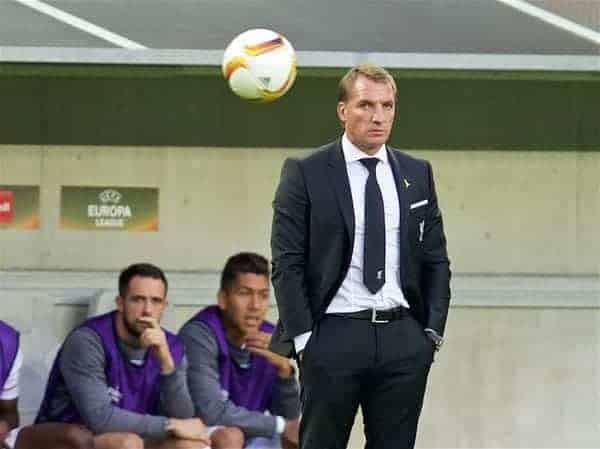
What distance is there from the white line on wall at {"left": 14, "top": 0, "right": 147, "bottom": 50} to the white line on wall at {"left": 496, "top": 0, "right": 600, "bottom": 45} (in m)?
1.76

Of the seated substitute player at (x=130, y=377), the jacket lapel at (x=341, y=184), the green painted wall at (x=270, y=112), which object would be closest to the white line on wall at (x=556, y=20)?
the green painted wall at (x=270, y=112)

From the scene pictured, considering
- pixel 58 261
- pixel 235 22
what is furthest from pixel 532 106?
pixel 58 261

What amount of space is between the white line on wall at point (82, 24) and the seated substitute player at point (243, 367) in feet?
4.37

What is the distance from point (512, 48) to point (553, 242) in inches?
54.3

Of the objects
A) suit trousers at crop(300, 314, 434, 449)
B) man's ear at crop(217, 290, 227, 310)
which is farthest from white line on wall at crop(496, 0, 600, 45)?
suit trousers at crop(300, 314, 434, 449)

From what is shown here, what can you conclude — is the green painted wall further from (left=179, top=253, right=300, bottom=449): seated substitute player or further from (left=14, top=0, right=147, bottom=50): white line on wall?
(left=179, top=253, right=300, bottom=449): seated substitute player

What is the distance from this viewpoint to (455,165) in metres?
7.89

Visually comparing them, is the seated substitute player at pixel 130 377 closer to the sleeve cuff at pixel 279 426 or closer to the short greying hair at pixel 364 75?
the sleeve cuff at pixel 279 426

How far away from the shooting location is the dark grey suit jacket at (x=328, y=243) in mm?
4777

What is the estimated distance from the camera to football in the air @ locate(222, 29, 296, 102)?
628 cm

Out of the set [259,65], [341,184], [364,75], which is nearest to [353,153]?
[341,184]

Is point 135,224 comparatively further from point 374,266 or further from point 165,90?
point 374,266

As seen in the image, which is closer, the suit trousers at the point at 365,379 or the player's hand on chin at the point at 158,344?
the suit trousers at the point at 365,379

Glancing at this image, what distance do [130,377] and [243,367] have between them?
0.57 metres
